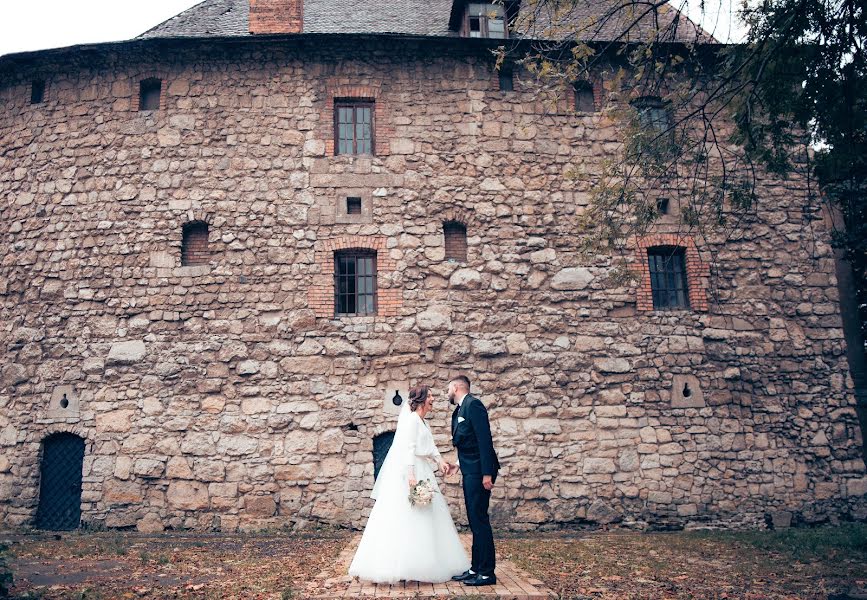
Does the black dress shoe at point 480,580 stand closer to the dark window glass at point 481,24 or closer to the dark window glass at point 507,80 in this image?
the dark window glass at point 507,80

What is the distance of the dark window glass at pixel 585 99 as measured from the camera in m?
11.6

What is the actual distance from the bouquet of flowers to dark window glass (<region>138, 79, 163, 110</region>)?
912cm

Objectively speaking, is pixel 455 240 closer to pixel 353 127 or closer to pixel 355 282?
pixel 355 282

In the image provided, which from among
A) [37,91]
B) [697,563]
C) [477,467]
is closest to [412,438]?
[477,467]

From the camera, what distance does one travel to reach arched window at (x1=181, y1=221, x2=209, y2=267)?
1078 cm

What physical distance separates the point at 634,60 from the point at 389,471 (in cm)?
530

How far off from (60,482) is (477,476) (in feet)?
26.7

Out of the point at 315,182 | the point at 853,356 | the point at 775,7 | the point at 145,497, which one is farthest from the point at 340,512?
the point at 853,356

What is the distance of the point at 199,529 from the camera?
9.77m

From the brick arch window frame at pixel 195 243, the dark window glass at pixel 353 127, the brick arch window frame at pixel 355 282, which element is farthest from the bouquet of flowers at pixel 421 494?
the dark window glass at pixel 353 127

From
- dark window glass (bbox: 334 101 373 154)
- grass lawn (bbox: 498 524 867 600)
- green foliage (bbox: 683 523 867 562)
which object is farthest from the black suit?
dark window glass (bbox: 334 101 373 154)

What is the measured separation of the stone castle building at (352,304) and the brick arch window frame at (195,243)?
0.15ft

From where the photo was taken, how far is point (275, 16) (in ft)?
37.4

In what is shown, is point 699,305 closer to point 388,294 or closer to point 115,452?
point 388,294
